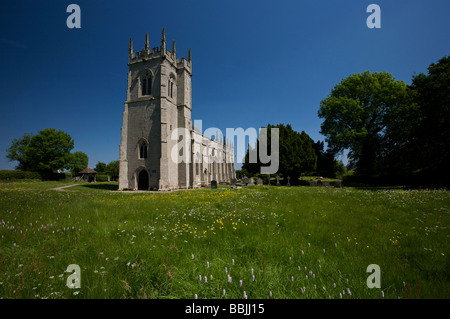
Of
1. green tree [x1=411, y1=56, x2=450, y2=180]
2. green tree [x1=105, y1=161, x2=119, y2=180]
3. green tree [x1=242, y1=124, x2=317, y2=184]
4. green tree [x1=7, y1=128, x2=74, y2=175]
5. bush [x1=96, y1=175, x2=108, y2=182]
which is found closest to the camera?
green tree [x1=411, y1=56, x2=450, y2=180]

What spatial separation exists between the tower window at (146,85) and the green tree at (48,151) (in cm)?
3618

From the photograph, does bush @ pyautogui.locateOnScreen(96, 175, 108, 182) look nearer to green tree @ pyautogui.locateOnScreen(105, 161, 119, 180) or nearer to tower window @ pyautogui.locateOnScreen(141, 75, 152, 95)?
green tree @ pyautogui.locateOnScreen(105, 161, 119, 180)

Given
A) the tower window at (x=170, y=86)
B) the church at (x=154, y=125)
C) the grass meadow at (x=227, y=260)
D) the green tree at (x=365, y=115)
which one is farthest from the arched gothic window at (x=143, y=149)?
the green tree at (x=365, y=115)

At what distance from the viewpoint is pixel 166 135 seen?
26.6m

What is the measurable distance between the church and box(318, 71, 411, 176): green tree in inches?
996

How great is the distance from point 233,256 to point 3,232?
5752 mm

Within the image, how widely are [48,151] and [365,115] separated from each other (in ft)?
236

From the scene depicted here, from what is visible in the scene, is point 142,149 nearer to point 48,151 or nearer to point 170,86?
point 170,86

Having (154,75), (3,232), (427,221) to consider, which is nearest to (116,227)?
(3,232)

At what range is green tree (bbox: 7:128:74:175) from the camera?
Answer: 44.3 m

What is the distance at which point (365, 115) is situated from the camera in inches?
1097

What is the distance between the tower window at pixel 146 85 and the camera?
1117 inches

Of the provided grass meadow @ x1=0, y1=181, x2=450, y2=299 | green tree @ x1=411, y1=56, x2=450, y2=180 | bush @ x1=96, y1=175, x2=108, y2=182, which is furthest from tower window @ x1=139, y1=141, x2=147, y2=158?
bush @ x1=96, y1=175, x2=108, y2=182

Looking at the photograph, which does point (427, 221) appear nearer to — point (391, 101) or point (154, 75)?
point (391, 101)
